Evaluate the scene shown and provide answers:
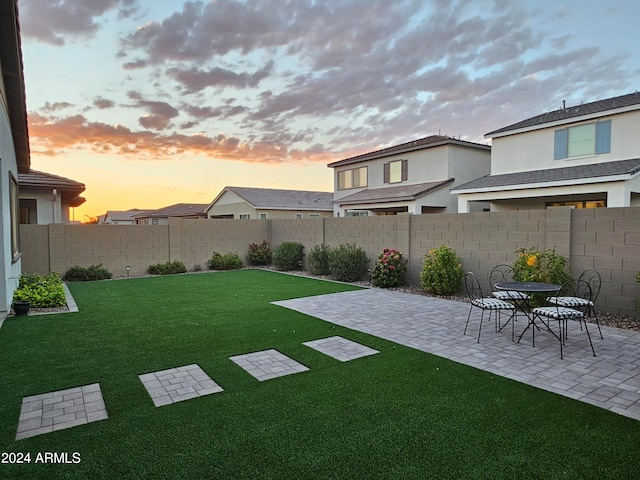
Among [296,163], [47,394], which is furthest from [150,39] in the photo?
[296,163]

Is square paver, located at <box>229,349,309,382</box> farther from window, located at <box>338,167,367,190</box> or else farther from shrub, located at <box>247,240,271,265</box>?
window, located at <box>338,167,367,190</box>

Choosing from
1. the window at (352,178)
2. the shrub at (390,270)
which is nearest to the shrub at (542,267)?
the shrub at (390,270)

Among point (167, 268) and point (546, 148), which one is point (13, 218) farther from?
point (546, 148)

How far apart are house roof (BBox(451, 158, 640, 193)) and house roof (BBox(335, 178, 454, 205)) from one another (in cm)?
211

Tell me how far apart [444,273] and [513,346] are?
3924mm

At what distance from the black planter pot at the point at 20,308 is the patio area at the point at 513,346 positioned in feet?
15.8

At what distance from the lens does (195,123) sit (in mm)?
15820

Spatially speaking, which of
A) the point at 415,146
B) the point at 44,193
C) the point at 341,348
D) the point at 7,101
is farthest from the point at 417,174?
the point at 7,101

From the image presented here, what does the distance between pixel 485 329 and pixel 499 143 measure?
14772 millimetres

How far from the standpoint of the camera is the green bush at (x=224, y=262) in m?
15.4

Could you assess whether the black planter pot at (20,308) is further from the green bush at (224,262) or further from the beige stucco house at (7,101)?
the green bush at (224,262)

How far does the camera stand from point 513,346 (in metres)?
5.50

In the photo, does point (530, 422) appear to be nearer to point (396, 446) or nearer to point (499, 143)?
point (396, 446)

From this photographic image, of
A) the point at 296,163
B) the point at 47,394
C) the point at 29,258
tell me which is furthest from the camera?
the point at 296,163
